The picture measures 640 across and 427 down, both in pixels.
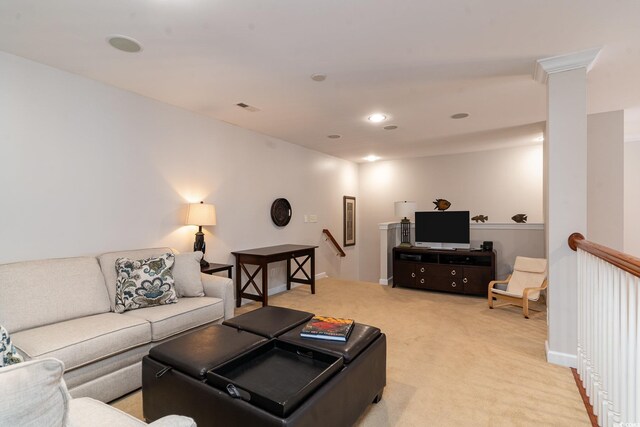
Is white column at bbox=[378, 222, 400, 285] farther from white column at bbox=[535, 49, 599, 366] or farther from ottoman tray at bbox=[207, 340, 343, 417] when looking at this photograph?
ottoman tray at bbox=[207, 340, 343, 417]

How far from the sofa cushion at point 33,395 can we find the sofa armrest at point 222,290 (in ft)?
7.11

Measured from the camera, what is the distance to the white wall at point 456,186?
5570mm

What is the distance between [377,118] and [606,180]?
291 centimetres

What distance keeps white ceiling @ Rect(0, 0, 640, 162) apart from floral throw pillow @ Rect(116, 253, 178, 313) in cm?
167

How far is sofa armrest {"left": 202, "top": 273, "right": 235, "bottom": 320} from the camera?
297 cm

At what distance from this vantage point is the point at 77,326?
215 cm

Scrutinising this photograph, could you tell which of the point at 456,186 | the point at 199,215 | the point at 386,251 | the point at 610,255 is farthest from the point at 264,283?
the point at 456,186

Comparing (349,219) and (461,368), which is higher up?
(349,219)

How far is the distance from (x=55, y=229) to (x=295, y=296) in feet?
9.88

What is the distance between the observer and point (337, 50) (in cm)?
239

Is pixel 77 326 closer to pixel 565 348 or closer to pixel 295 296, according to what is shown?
pixel 295 296

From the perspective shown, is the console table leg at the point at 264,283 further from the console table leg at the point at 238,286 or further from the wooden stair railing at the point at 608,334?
the wooden stair railing at the point at 608,334

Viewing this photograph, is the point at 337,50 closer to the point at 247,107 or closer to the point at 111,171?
the point at 247,107

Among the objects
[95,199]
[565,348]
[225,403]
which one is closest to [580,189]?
[565,348]
